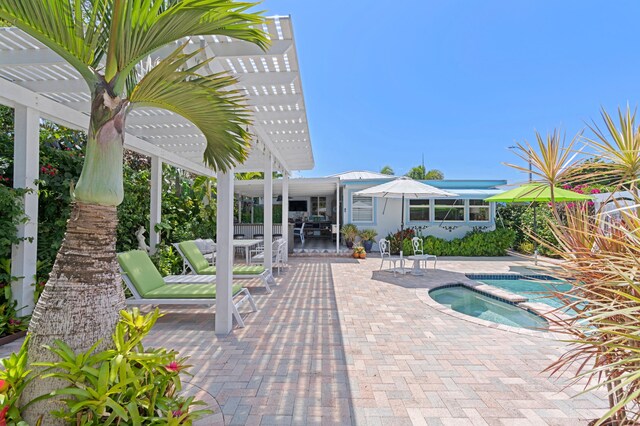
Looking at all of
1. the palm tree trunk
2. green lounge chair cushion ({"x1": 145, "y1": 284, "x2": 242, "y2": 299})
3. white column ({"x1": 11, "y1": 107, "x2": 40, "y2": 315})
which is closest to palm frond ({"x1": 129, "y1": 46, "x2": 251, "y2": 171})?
the palm tree trunk

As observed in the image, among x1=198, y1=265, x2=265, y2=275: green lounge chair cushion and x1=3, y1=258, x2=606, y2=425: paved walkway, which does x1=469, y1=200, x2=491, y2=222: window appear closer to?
x1=3, y1=258, x2=606, y2=425: paved walkway

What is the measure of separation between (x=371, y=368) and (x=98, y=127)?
344 cm

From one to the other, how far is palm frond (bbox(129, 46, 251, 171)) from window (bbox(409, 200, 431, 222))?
13.2m

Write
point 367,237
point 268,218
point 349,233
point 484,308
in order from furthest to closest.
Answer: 1. point 349,233
2. point 367,237
3. point 268,218
4. point 484,308

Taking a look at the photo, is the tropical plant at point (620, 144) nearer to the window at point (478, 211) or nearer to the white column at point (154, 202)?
the white column at point (154, 202)

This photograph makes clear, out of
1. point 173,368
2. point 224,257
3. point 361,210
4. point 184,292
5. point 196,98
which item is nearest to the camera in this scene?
point 173,368

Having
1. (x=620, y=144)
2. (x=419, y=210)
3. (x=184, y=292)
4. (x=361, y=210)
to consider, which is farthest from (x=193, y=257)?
(x=419, y=210)

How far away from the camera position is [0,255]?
4035 millimetres

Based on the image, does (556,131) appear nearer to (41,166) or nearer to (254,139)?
(254,139)

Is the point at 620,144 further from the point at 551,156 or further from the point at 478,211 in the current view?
the point at 478,211

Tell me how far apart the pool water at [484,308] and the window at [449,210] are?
7508 millimetres

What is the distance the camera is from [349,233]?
558 inches

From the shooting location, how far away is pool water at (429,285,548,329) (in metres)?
5.65

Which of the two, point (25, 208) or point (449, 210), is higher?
point (449, 210)
